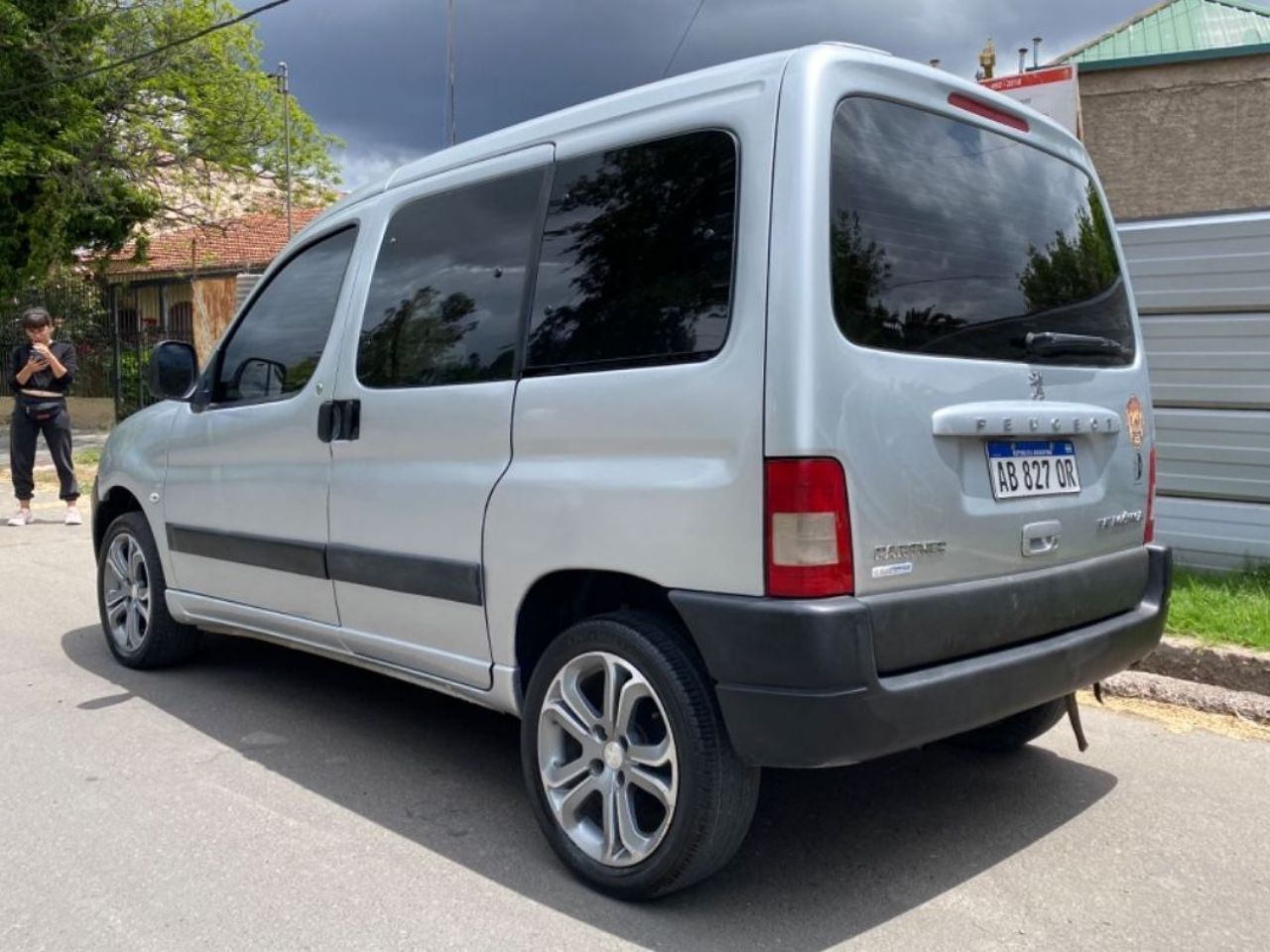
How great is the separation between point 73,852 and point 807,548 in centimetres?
233

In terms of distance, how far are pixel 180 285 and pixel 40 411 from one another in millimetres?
14501

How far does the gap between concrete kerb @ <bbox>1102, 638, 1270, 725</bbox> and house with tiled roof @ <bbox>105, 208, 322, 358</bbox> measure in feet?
61.6

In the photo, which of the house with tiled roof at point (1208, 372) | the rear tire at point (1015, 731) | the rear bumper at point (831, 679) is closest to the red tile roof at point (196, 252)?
the house with tiled roof at point (1208, 372)

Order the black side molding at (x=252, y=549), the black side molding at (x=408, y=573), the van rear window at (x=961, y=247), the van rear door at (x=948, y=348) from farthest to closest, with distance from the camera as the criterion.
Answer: the black side molding at (x=252, y=549), the black side molding at (x=408, y=573), the van rear window at (x=961, y=247), the van rear door at (x=948, y=348)

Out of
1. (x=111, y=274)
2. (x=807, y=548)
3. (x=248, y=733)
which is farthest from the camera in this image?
(x=111, y=274)

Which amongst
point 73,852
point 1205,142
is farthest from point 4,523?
point 1205,142

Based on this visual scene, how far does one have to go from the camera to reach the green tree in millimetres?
18172

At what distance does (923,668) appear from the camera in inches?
111

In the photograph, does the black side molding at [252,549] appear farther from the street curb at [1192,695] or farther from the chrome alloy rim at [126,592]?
the street curb at [1192,695]

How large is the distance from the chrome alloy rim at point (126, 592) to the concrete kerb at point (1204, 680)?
4258 millimetres

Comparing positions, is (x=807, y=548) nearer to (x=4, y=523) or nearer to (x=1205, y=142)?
(x=4, y=523)

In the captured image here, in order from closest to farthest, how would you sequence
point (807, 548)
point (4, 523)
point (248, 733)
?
point (807, 548) < point (248, 733) < point (4, 523)

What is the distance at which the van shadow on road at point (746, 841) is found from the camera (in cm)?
302

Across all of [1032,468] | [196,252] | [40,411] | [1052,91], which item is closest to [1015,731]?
[1032,468]
